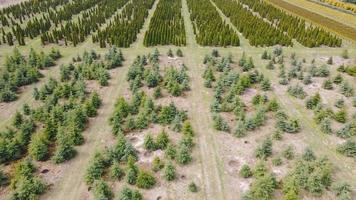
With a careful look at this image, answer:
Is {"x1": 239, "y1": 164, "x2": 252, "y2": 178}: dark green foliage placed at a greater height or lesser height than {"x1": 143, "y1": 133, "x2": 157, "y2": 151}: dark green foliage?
lesser

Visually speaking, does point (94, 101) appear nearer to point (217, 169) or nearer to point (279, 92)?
point (217, 169)

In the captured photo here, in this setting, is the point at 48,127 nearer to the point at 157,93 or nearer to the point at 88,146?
the point at 88,146

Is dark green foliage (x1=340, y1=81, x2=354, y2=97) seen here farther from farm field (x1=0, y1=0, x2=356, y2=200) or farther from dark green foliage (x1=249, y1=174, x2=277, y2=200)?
dark green foliage (x1=249, y1=174, x2=277, y2=200)

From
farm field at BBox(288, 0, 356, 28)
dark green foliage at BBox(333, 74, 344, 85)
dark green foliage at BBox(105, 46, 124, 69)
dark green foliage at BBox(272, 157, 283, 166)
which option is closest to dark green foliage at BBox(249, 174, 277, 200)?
dark green foliage at BBox(272, 157, 283, 166)

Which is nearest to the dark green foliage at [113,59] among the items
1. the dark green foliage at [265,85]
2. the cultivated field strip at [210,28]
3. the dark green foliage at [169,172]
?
the cultivated field strip at [210,28]

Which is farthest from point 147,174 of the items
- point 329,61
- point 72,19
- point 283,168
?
point 72,19
